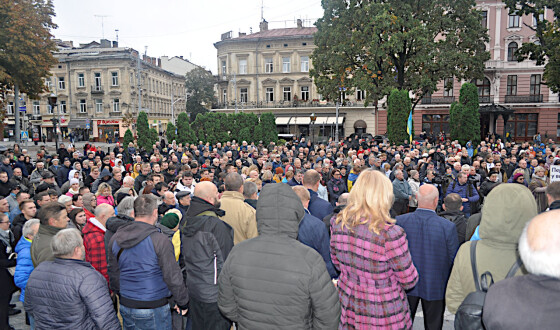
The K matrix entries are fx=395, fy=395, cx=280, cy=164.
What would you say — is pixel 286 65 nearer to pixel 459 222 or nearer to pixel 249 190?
pixel 249 190

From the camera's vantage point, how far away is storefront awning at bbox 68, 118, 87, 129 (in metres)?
53.8

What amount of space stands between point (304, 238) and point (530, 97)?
144 feet

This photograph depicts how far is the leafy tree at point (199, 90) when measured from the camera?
56.2 meters

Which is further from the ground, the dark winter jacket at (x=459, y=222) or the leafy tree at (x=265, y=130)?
the leafy tree at (x=265, y=130)

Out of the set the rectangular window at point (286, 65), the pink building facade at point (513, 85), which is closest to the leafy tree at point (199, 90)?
the rectangular window at point (286, 65)

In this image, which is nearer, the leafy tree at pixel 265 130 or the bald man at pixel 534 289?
the bald man at pixel 534 289

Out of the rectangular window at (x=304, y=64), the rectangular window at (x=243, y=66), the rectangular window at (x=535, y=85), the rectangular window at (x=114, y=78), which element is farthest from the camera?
the rectangular window at (x=114, y=78)

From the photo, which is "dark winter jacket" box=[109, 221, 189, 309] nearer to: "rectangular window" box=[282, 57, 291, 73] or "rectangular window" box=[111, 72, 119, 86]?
"rectangular window" box=[282, 57, 291, 73]

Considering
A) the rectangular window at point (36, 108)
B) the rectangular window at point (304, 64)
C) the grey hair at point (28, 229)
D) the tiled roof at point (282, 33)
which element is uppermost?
the tiled roof at point (282, 33)

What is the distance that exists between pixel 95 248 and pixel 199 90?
53939mm

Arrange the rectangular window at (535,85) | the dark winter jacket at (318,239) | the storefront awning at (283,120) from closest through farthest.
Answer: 1. the dark winter jacket at (318,239)
2. the rectangular window at (535,85)
3. the storefront awning at (283,120)

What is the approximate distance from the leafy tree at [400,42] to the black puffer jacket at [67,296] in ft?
74.1

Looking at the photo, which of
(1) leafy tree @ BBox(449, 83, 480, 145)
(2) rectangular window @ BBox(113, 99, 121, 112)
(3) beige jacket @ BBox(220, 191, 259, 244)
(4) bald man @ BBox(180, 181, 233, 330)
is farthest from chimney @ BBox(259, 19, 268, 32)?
(4) bald man @ BBox(180, 181, 233, 330)

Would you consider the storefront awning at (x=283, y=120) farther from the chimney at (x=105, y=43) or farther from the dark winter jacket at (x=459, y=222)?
the dark winter jacket at (x=459, y=222)
